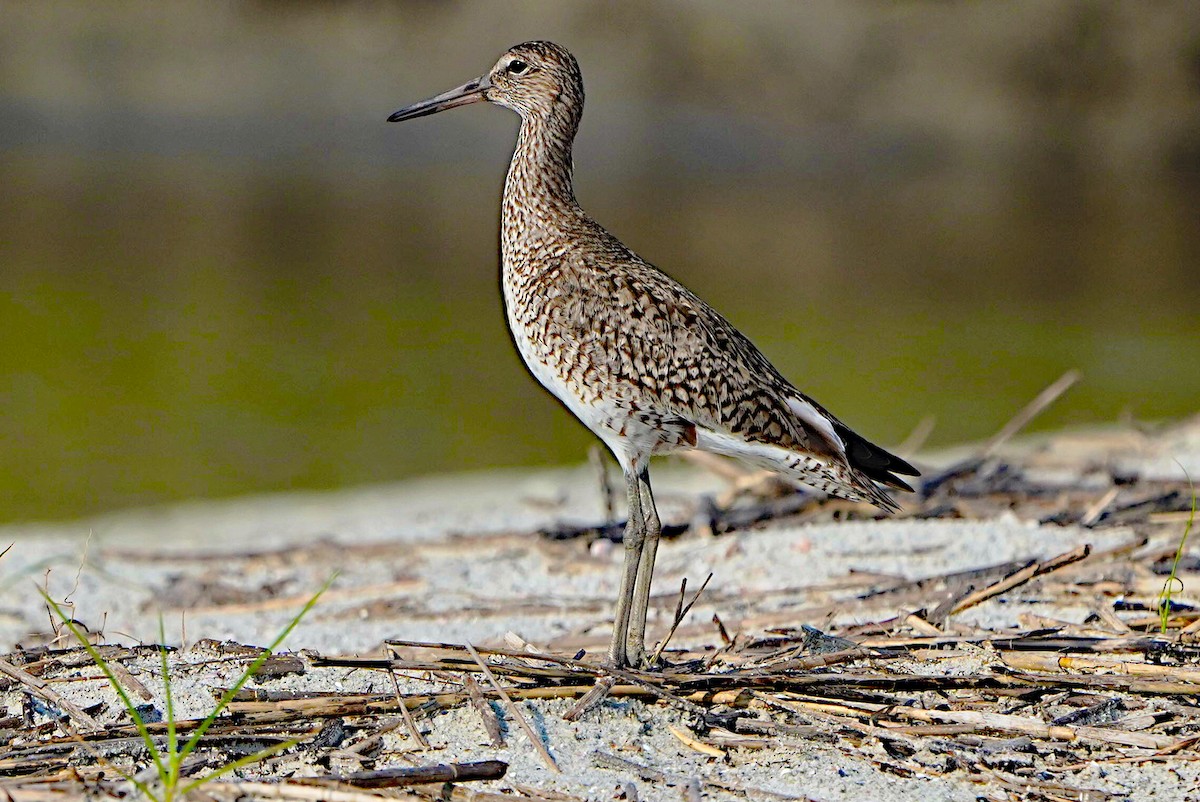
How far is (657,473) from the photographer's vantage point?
1182cm

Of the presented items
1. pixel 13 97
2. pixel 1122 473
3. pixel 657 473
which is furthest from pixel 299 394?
pixel 13 97

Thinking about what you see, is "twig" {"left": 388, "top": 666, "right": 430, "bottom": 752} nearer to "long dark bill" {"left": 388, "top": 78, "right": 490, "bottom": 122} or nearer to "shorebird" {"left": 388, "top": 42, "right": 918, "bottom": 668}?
"shorebird" {"left": 388, "top": 42, "right": 918, "bottom": 668}

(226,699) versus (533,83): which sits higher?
(533,83)

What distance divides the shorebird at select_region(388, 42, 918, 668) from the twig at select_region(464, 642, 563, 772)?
2.19 feet

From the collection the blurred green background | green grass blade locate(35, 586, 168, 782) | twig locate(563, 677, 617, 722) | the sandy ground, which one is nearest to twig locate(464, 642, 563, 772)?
the sandy ground

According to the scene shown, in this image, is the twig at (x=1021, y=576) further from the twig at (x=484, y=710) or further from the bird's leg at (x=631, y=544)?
the twig at (x=484, y=710)

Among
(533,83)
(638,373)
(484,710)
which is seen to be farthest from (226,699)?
(533,83)

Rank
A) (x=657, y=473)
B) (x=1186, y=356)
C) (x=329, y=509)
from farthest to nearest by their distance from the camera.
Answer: (x=1186, y=356), (x=657, y=473), (x=329, y=509)

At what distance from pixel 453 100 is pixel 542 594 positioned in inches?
79.0

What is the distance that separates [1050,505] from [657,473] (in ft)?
18.1

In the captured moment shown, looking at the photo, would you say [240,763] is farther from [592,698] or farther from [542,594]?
[542,594]

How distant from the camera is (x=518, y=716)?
3.67 m

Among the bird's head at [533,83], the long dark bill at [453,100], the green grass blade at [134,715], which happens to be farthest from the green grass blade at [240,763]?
the long dark bill at [453,100]

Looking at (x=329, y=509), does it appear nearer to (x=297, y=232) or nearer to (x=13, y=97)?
(x=297, y=232)
